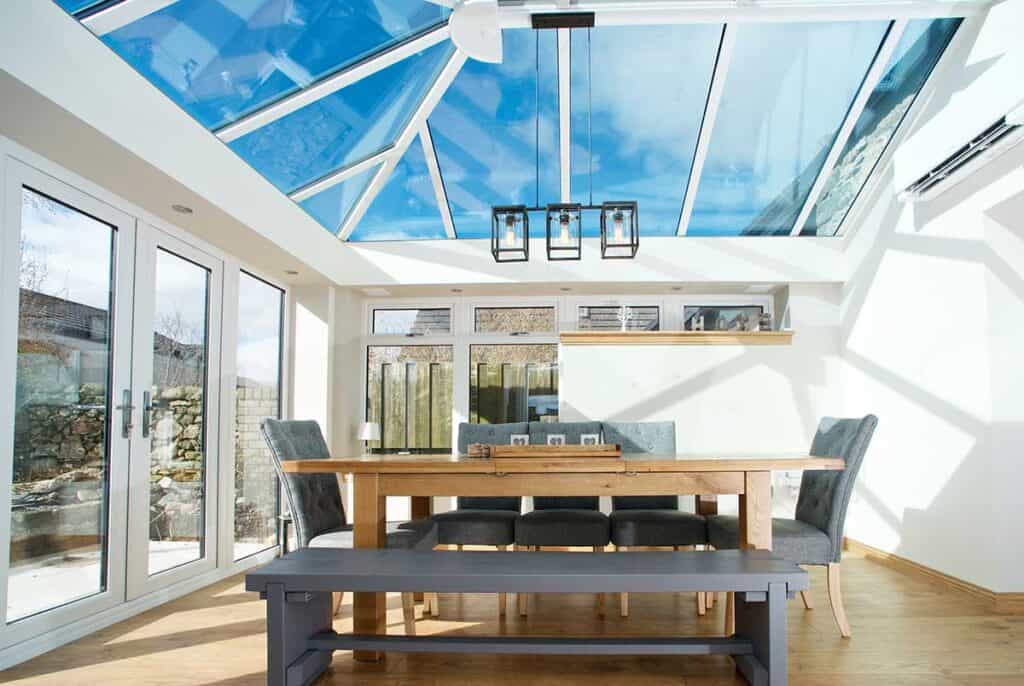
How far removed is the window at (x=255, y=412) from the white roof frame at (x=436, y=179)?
1.51 metres

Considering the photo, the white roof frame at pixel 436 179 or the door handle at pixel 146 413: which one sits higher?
the white roof frame at pixel 436 179

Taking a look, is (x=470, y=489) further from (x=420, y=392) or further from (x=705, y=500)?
(x=420, y=392)

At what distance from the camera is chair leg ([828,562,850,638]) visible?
348 cm

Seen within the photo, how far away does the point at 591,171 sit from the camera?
18.5ft

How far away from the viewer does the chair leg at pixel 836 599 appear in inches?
137

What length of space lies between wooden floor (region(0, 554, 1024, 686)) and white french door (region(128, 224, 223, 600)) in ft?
1.47

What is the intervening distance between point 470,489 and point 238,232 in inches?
98.8

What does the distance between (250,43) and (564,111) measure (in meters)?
2.16

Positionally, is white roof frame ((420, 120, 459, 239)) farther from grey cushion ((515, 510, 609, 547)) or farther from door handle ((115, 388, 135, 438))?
grey cushion ((515, 510, 609, 547))

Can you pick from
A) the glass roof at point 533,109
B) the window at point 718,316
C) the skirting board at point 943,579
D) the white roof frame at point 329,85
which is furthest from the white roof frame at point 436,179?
the skirting board at point 943,579

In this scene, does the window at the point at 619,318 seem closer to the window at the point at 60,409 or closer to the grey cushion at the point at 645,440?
the grey cushion at the point at 645,440

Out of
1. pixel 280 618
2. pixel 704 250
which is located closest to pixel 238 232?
pixel 280 618

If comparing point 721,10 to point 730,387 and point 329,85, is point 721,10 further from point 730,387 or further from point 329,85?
point 730,387

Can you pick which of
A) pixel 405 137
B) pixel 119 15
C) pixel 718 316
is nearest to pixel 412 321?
pixel 405 137
